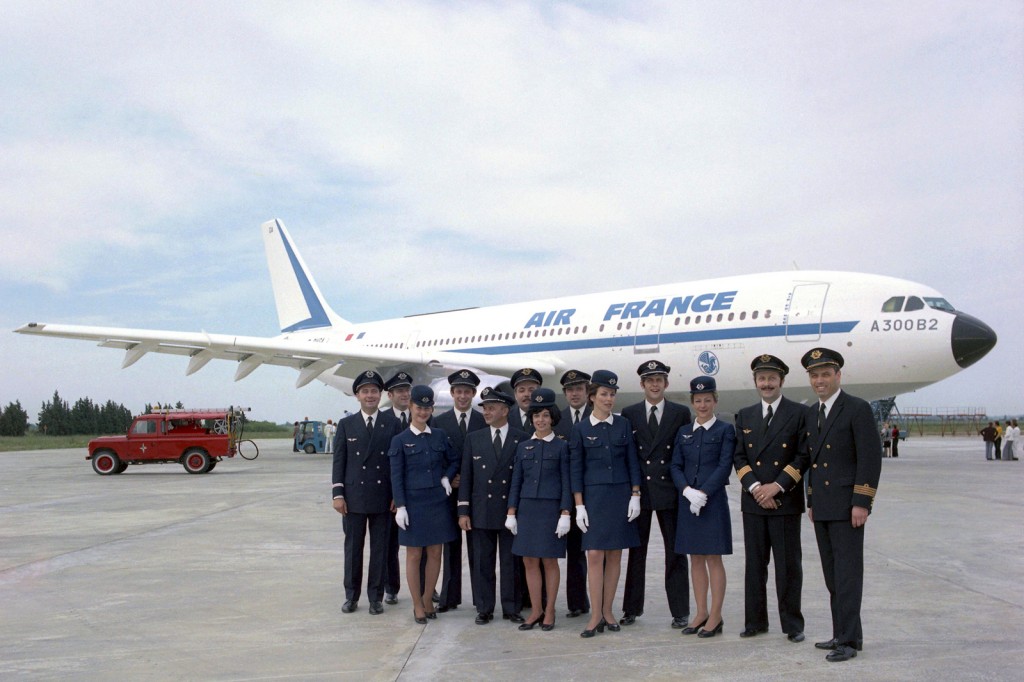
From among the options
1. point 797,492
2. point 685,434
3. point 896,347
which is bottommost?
point 797,492

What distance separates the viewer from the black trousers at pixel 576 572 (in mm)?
5633

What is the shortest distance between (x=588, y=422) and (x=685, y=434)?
62cm

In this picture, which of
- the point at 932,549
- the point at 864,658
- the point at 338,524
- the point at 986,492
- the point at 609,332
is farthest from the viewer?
the point at 609,332

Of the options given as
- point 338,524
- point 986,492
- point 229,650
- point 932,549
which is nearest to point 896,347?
point 986,492

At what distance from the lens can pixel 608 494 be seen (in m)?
5.32

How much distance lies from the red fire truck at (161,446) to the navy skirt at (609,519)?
48.1 ft

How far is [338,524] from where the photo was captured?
9.59 meters

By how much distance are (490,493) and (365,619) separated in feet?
3.74

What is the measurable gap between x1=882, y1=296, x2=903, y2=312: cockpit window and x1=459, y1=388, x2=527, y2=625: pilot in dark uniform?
10871 millimetres

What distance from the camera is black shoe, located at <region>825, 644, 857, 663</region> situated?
173 inches

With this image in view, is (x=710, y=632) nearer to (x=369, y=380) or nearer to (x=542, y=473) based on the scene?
(x=542, y=473)

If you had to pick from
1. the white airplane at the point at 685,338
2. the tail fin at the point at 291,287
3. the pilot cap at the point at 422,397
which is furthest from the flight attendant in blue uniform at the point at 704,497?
the tail fin at the point at 291,287

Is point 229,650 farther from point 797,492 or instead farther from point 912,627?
point 912,627

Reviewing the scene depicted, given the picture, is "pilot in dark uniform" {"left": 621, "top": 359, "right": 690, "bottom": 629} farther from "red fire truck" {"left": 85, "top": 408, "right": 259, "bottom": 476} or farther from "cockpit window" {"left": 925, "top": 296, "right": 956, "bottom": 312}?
"red fire truck" {"left": 85, "top": 408, "right": 259, "bottom": 476}
